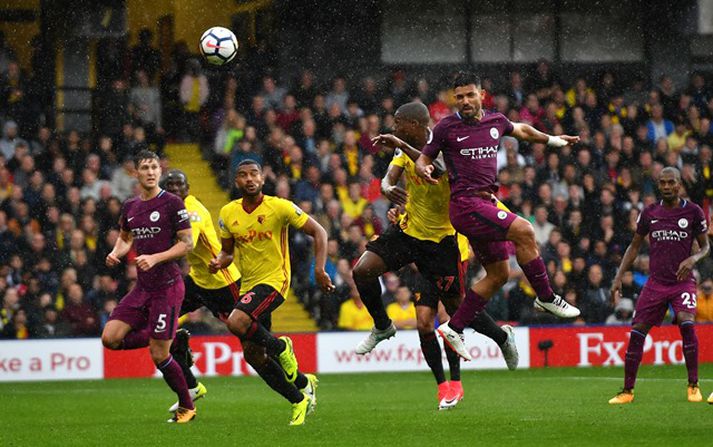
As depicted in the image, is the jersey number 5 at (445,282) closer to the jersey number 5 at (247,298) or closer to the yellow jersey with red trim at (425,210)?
the yellow jersey with red trim at (425,210)

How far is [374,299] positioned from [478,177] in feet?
6.01

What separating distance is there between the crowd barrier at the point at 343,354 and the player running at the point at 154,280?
7322mm

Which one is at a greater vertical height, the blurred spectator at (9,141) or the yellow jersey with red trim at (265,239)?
the blurred spectator at (9,141)

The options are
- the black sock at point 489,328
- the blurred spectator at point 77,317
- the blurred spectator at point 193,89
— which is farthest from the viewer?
the blurred spectator at point 193,89

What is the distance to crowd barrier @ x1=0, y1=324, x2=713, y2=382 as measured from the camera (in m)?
19.1

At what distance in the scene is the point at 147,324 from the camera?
12.1 meters

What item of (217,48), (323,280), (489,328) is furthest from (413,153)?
(217,48)

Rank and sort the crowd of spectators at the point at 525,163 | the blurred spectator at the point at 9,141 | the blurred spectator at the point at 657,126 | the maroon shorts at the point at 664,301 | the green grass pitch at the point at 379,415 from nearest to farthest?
the green grass pitch at the point at 379,415
the maroon shorts at the point at 664,301
the crowd of spectators at the point at 525,163
the blurred spectator at the point at 9,141
the blurred spectator at the point at 657,126

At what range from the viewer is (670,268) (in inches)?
537

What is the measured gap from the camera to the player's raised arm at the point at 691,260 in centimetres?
1337

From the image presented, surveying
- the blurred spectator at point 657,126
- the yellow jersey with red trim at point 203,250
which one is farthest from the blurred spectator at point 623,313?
the yellow jersey with red trim at point 203,250

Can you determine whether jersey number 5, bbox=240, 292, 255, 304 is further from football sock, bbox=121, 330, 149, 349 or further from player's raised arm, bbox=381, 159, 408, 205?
player's raised arm, bbox=381, 159, 408, 205

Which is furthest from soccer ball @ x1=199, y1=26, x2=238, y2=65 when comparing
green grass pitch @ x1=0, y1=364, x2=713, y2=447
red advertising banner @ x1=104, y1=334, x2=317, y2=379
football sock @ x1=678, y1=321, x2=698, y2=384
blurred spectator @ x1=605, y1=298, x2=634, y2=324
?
blurred spectator @ x1=605, y1=298, x2=634, y2=324

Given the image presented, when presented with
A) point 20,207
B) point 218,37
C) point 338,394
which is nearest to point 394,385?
point 338,394
